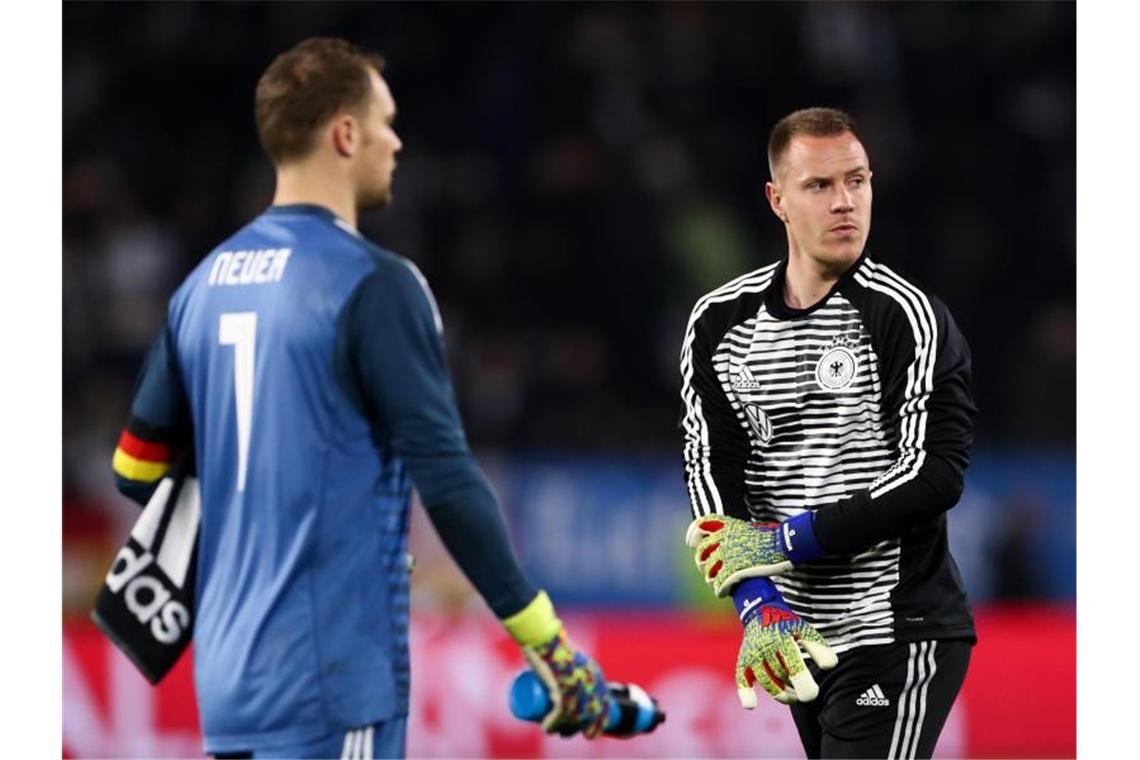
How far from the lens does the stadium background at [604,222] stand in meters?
12.0

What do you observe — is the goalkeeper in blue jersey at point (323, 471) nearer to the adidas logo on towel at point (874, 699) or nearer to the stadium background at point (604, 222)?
the adidas logo on towel at point (874, 699)

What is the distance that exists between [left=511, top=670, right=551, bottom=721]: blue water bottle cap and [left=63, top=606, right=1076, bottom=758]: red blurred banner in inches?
190

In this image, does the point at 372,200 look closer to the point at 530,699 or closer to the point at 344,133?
the point at 344,133

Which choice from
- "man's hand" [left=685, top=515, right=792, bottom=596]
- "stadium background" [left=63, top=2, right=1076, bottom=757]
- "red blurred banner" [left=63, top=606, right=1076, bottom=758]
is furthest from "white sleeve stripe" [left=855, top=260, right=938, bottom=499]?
"stadium background" [left=63, top=2, right=1076, bottom=757]

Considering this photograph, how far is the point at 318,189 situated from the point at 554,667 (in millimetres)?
1264

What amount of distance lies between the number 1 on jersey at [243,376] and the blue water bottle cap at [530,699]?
0.80 m

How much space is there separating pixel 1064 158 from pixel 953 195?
37.8 inches

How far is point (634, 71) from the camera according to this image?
14945mm

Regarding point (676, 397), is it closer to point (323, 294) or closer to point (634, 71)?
point (634, 71)

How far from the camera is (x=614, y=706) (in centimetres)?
461

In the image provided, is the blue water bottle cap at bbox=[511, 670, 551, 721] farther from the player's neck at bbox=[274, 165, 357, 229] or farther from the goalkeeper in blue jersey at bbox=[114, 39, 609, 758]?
the player's neck at bbox=[274, 165, 357, 229]

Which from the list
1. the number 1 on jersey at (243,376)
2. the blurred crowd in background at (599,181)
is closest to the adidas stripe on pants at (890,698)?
the number 1 on jersey at (243,376)

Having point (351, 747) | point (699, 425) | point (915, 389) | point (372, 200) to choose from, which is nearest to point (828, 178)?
point (915, 389)
